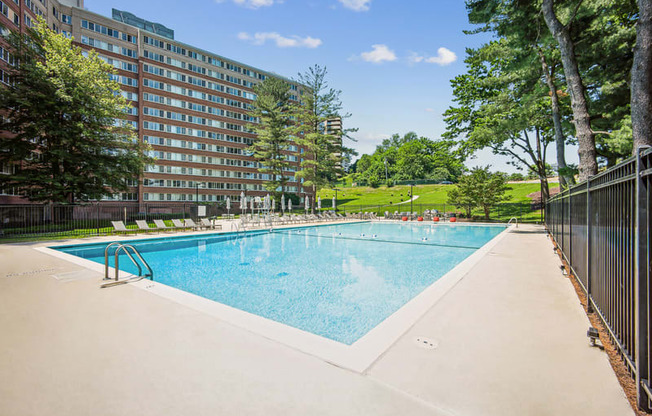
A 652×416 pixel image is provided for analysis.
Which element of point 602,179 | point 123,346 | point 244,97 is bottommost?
point 123,346

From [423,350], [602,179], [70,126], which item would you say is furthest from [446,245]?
[70,126]

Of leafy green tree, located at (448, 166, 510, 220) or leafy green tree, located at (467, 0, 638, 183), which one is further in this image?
leafy green tree, located at (448, 166, 510, 220)

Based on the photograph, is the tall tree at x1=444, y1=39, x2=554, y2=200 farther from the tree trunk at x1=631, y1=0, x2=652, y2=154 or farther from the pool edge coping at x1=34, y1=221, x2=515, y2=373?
the pool edge coping at x1=34, y1=221, x2=515, y2=373

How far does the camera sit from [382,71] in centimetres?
2269

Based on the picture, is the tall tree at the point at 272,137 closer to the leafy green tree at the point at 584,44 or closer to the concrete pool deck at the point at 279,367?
the leafy green tree at the point at 584,44

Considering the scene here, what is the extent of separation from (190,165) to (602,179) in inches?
2074

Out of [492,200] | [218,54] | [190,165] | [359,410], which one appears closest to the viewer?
[359,410]

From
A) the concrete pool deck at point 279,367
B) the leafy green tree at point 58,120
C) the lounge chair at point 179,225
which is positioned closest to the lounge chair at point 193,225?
the lounge chair at point 179,225

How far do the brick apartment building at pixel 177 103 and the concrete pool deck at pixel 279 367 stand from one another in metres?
40.7

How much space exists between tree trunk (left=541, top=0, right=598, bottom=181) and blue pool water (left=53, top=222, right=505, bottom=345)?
16.5ft

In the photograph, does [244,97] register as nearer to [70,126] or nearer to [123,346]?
[70,126]

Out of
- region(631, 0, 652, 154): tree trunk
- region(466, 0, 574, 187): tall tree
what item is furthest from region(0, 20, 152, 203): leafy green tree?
Result: region(631, 0, 652, 154): tree trunk

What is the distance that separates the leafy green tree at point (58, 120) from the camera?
19.9m

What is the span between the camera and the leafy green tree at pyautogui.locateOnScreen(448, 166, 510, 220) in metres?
27.1
